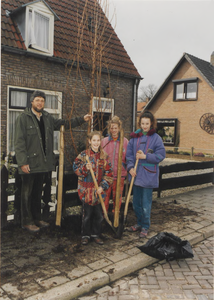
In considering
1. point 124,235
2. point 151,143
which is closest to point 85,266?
point 124,235

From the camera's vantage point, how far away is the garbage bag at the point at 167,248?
143 inches

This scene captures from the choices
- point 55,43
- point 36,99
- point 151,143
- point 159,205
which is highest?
point 55,43

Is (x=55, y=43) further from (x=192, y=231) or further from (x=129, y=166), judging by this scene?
(x=192, y=231)

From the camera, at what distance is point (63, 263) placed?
3.33 metres

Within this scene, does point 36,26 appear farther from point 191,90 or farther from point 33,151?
point 191,90

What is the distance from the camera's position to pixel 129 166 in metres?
4.26

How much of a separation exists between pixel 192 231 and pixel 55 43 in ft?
24.4

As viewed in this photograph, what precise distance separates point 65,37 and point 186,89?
633 inches

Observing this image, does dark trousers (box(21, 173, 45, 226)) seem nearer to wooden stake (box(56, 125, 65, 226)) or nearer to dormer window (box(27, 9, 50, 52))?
wooden stake (box(56, 125, 65, 226))

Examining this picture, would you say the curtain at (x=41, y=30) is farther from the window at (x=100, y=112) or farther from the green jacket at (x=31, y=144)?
the green jacket at (x=31, y=144)

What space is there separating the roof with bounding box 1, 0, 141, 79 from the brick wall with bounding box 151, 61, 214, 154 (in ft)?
39.8

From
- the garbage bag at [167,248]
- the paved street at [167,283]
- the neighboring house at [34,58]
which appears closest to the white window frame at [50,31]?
the neighboring house at [34,58]

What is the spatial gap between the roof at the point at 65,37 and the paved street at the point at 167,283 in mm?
4495

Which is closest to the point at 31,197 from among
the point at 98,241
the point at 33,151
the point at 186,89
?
the point at 33,151
